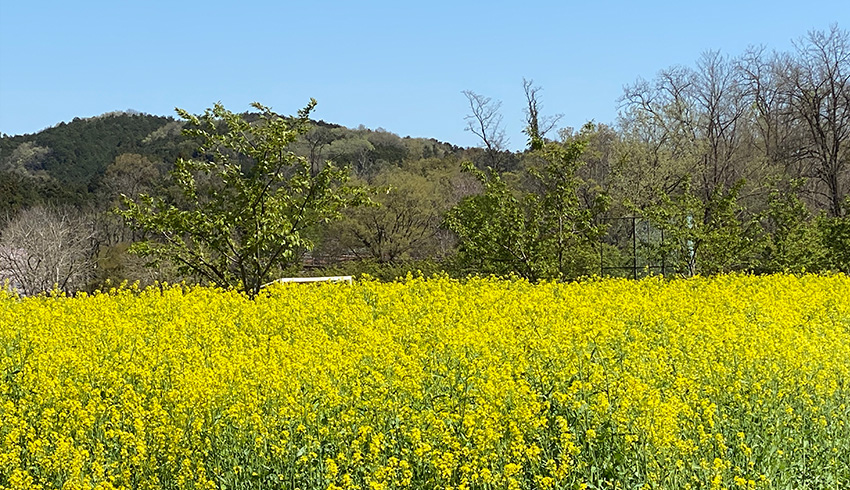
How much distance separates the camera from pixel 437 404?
5.87 m

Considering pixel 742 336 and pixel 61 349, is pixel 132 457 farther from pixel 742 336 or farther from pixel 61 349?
pixel 742 336

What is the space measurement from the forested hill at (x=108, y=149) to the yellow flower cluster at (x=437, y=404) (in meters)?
47.1

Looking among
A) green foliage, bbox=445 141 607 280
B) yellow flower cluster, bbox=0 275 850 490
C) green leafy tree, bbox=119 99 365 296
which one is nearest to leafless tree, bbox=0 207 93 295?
green foliage, bbox=445 141 607 280

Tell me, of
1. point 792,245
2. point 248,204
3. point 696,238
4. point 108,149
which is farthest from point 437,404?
point 108,149

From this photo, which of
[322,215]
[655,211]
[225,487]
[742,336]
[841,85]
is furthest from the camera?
[841,85]

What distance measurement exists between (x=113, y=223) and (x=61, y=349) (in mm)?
41890

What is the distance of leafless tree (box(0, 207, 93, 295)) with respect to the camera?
3862 centimetres

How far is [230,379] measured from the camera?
615cm

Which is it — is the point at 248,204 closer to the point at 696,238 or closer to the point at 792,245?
the point at 696,238

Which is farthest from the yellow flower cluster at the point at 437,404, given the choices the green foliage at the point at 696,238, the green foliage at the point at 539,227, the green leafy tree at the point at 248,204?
the green foliage at the point at 696,238

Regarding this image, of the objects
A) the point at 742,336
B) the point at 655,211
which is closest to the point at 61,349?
the point at 742,336

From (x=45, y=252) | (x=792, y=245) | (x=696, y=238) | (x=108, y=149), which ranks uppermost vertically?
(x=108, y=149)

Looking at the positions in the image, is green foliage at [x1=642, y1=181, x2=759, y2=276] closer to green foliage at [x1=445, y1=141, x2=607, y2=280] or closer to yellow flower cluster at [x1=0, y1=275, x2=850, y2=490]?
green foliage at [x1=445, y1=141, x2=607, y2=280]

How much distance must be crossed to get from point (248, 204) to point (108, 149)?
58.2 meters
